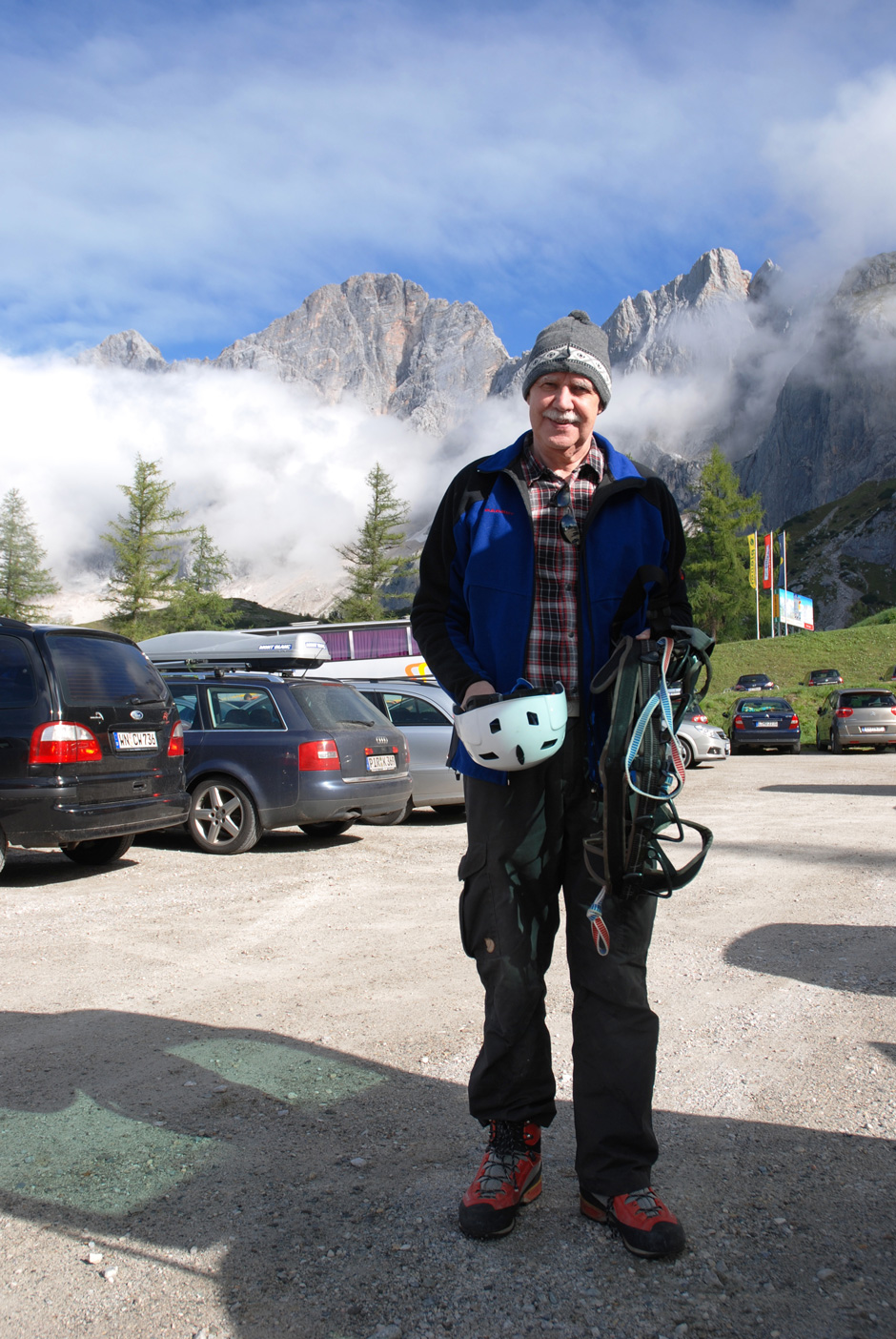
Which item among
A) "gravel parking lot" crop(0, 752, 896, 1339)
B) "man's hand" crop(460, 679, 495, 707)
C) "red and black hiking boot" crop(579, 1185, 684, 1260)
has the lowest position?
"gravel parking lot" crop(0, 752, 896, 1339)

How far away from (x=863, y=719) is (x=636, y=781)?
2361 cm

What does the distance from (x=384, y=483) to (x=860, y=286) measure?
132 metres

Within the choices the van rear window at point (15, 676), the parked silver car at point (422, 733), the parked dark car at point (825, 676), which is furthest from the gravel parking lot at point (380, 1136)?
the parked dark car at point (825, 676)

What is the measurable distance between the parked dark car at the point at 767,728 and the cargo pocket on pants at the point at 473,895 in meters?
23.6

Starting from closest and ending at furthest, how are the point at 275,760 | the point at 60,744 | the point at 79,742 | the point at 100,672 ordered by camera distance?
1. the point at 60,744
2. the point at 79,742
3. the point at 100,672
4. the point at 275,760

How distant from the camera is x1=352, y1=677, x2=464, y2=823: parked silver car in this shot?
428 inches

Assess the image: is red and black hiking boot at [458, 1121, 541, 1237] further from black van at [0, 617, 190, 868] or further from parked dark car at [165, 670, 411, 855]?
parked dark car at [165, 670, 411, 855]

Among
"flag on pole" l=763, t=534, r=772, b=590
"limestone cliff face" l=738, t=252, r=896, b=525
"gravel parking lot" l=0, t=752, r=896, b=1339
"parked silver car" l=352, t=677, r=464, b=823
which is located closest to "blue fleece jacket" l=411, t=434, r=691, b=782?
"gravel parking lot" l=0, t=752, r=896, b=1339

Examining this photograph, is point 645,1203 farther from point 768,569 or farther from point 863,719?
point 768,569

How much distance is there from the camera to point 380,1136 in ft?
9.41

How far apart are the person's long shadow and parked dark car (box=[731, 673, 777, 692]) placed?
39.2 m

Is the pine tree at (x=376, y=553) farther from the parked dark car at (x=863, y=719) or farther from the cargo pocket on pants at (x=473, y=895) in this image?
the cargo pocket on pants at (x=473, y=895)

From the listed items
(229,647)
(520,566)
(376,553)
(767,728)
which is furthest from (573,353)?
(376,553)

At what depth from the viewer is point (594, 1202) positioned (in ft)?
7.80
